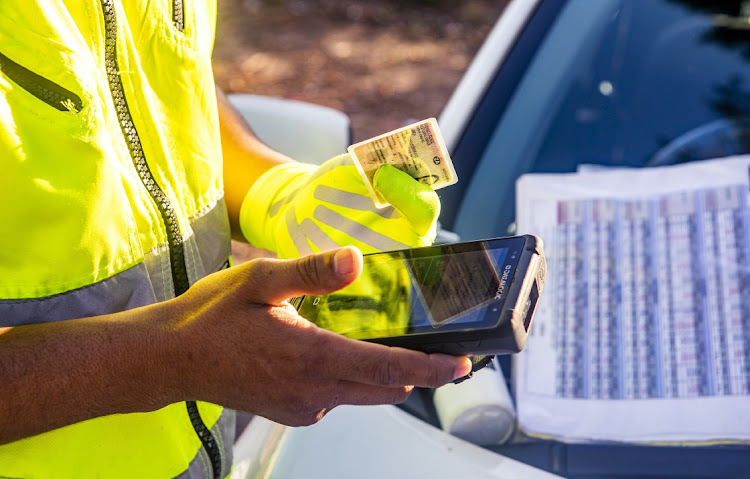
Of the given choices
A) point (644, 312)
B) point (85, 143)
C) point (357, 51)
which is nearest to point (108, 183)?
point (85, 143)

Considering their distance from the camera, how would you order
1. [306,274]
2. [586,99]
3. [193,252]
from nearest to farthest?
1. [306,274]
2. [193,252]
3. [586,99]

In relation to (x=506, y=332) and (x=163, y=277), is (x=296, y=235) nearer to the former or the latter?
(x=163, y=277)

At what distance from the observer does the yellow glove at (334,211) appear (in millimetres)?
1035

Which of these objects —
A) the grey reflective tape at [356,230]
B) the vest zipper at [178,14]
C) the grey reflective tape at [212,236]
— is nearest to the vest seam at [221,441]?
the grey reflective tape at [212,236]

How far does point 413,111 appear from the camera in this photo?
4.46m

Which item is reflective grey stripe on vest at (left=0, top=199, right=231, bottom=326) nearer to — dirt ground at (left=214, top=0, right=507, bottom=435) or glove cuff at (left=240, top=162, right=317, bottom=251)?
glove cuff at (left=240, top=162, right=317, bottom=251)

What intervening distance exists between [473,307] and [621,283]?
456mm

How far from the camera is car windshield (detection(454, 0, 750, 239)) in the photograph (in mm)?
1469

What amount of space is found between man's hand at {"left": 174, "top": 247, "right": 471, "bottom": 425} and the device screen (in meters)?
0.06

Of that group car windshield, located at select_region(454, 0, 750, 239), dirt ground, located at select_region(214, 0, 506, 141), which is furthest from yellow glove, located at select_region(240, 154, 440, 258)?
dirt ground, located at select_region(214, 0, 506, 141)

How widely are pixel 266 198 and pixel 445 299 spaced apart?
1.43ft

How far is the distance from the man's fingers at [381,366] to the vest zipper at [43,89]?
0.38m

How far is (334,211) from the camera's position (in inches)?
45.1

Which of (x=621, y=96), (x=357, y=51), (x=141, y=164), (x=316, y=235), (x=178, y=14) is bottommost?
(x=357, y=51)
